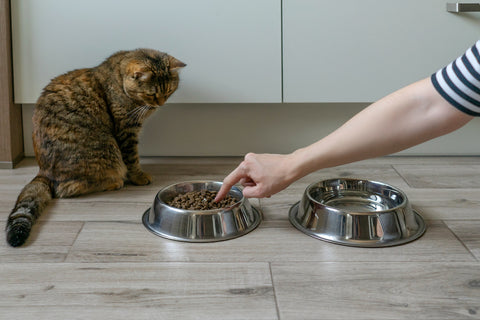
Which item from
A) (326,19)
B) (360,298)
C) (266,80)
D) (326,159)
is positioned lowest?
(360,298)

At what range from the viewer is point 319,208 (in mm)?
1611

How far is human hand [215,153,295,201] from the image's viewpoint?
1452 mm

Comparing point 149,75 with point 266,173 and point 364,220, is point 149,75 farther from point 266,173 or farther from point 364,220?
point 364,220

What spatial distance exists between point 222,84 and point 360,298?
1.12 metres

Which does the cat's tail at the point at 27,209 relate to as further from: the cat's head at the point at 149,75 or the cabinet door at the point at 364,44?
the cabinet door at the point at 364,44

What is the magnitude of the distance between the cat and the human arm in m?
0.76

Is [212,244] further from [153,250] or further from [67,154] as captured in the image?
[67,154]

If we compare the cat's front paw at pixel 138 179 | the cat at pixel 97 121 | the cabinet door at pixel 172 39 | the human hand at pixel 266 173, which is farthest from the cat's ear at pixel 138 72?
the human hand at pixel 266 173

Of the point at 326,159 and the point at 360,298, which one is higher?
the point at 326,159

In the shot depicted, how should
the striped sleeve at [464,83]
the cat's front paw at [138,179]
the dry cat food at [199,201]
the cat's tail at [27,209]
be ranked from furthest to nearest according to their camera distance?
the cat's front paw at [138,179], the dry cat food at [199,201], the cat's tail at [27,209], the striped sleeve at [464,83]

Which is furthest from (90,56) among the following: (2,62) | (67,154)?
(67,154)

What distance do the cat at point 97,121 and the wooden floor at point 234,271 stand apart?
0.30ft

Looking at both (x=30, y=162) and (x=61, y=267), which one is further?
(x=30, y=162)

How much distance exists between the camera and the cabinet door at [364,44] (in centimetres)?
209
